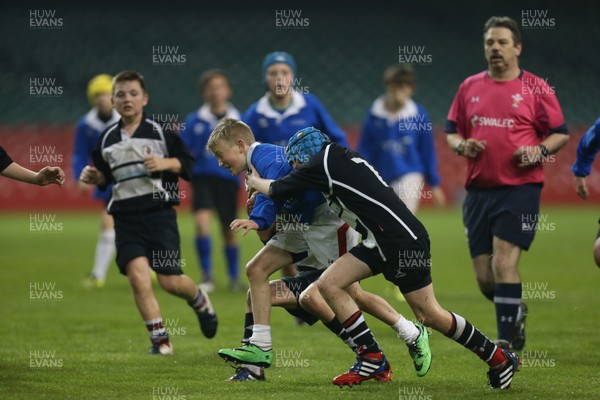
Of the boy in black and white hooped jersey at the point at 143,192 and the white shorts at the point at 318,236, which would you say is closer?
the white shorts at the point at 318,236

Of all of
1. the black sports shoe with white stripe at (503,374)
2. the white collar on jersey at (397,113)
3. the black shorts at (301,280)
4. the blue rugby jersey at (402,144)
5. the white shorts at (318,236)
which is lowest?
the black sports shoe with white stripe at (503,374)

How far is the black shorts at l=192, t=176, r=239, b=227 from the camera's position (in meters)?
12.8

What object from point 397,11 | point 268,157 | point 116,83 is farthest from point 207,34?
point 268,157

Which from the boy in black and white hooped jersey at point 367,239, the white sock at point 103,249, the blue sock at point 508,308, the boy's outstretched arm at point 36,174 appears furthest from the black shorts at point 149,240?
the white sock at point 103,249

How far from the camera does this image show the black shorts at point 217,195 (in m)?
12.8

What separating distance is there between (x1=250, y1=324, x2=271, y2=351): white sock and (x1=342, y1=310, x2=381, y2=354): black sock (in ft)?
1.66

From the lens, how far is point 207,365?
22.9 ft

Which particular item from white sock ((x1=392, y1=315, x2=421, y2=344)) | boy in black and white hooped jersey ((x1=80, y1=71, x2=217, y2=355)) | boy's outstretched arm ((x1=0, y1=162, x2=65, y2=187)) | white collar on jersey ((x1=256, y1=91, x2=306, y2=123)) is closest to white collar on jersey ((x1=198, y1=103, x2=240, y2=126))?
white collar on jersey ((x1=256, y1=91, x2=306, y2=123))

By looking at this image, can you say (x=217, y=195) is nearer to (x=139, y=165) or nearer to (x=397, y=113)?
(x=397, y=113)

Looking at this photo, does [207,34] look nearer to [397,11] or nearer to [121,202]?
[397,11]

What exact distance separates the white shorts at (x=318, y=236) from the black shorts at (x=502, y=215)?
1.68 metres

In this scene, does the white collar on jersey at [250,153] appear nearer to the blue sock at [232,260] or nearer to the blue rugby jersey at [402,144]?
the blue rugby jersey at [402,144]

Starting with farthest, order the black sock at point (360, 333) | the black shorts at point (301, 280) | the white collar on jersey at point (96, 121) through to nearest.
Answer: the white collar on jersey at point (96, 121) → the black shorts at point (301, 280) → the black sock at point (360, 333)

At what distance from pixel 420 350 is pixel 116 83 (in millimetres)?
3337
